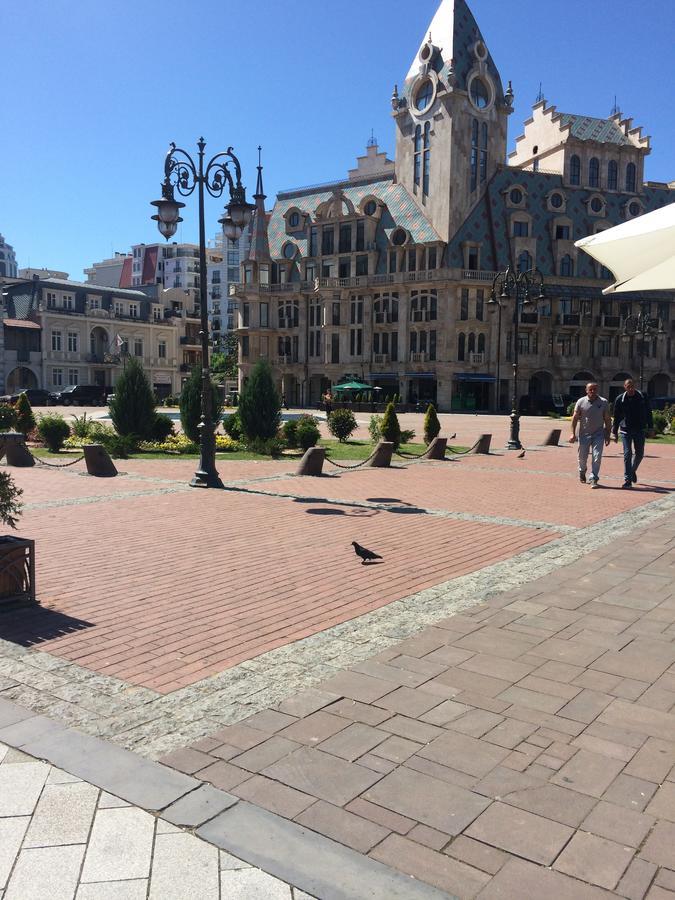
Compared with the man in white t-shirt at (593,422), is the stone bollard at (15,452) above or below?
below

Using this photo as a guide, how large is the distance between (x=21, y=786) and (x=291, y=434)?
17.1 m

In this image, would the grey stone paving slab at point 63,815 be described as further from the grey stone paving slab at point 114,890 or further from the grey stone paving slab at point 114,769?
the grey stone paving slab at point 114,890

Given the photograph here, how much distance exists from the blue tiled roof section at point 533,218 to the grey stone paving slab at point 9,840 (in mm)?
57669

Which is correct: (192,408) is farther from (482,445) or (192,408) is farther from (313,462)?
(482,445)

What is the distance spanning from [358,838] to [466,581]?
13.3ft

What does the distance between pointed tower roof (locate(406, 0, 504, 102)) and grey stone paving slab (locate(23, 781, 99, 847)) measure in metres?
61.3

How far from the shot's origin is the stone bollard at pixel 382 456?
55.7 feet

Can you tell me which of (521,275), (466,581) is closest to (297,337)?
(521,275)

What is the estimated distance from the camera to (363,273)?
6181 centimetres

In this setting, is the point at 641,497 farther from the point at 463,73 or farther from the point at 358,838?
the point at 463,73

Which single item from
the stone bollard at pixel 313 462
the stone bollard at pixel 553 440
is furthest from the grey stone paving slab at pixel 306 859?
the stone bollard at pixel 553 440

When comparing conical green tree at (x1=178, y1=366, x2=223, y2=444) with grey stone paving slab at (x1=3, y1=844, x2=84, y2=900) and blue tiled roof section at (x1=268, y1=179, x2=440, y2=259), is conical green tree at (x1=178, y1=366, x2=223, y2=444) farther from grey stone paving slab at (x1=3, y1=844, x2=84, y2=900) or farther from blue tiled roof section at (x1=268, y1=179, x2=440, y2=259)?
blue tiled roof section at (x1=268, y1=179, x2=440, y2=259)

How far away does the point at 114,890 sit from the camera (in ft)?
8.66

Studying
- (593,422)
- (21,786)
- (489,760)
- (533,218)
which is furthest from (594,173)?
(21,786)
